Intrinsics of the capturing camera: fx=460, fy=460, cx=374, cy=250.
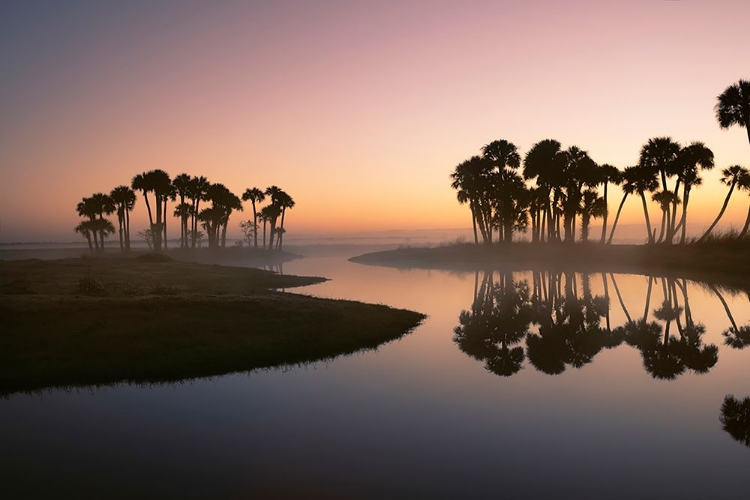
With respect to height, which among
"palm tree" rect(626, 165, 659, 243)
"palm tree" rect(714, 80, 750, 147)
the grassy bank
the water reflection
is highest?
"palm tree" rect(714, 80, 750, 147)

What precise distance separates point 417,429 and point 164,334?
12.6 meters

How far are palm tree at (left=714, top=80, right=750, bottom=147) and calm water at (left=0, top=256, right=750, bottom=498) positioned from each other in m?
42.5

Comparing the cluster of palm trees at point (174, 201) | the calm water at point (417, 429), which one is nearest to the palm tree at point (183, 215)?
the cluster of palm trees at point (174, 201)

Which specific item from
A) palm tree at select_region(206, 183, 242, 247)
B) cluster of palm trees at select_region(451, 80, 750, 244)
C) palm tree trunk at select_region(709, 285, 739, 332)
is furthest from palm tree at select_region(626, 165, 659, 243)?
palm tree at select_region(206, 183, 242, 247)

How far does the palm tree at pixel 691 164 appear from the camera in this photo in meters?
60.4

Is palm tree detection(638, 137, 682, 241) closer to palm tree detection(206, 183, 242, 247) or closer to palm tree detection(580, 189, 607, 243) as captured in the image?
palm tree detection(580, 189, 607, 243)

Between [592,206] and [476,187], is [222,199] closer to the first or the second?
[476,187]

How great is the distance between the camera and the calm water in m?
8.77

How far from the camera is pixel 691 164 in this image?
60.9 meters

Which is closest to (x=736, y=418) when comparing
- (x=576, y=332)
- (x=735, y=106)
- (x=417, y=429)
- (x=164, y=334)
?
(x=417, y=429)

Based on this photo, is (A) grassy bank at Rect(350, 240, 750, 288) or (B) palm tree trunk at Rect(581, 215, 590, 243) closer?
(A) grassy bank at Rect(350, 240, 750, 288)

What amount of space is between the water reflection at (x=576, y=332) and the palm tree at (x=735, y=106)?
23925mm

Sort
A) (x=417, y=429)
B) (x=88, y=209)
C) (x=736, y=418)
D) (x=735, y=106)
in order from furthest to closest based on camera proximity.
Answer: (x=88, y=209)
(x=735, y=106)
(x=736, y=418)
(x=417, y=429)

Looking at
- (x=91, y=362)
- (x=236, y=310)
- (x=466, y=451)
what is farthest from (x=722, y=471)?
(x=236, y=310)
